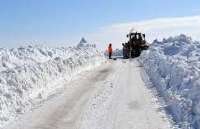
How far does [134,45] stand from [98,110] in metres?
36.2

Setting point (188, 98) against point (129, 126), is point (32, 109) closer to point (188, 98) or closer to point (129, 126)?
point (129, 126)

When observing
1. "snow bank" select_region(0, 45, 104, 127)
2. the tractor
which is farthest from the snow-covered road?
the tractor

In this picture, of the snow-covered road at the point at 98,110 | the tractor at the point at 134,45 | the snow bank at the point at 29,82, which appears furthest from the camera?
the tractor at the point at 134,45

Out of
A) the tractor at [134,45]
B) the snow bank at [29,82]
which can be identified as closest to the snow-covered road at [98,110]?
the snow bank at [29,82]

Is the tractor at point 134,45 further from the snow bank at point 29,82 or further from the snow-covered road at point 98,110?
the snow-covered road at point 98,110

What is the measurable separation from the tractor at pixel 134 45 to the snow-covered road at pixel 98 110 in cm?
2912

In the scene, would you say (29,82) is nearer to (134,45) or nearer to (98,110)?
(98,110)

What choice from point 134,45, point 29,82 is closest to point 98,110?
point 29,82

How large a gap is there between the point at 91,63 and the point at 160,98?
677 inches

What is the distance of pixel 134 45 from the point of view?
49.5 m

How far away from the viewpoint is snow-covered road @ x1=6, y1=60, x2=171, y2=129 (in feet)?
39.2

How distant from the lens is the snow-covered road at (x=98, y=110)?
39.2ft

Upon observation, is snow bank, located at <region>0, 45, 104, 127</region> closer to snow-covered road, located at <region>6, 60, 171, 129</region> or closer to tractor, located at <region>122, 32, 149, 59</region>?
snow-covered road, located at <region>6, 60, 171, 129</region>

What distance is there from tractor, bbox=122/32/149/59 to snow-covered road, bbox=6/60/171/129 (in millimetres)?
29117
